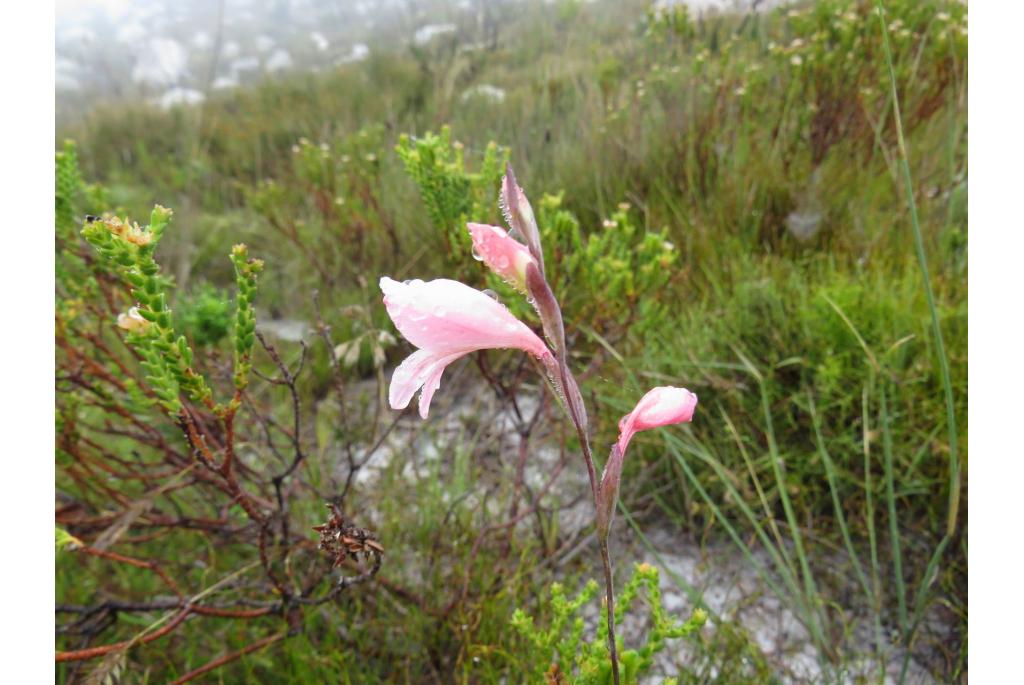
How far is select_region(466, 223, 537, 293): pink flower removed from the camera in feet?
1.83

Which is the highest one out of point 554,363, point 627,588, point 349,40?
point 554,363

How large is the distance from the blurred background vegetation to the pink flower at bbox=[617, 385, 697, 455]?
639 mm

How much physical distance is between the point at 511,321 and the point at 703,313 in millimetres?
1299

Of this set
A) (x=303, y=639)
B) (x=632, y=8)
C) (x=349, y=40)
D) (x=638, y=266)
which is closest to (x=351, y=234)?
(x=638, y=266)

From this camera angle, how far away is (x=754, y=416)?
165 cm

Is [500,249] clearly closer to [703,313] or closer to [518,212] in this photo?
[518,212]

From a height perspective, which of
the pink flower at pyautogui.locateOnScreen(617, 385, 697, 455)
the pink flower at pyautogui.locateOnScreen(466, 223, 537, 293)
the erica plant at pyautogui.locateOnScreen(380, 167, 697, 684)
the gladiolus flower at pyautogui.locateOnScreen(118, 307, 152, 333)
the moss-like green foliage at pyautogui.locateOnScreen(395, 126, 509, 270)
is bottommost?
the moss-like green foliage at pyautogui.locateOnScreen(395, 126, 509, 270)

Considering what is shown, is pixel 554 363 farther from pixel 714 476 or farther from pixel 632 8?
pixel 632 8

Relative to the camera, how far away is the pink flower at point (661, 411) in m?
0.62

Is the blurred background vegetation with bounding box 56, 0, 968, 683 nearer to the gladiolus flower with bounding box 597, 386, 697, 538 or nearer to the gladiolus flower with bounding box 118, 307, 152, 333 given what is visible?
the gladiolus flower with bounding box 118, 307, 152, 333

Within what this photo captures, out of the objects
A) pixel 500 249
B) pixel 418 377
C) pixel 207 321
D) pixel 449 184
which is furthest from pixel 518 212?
pixel 207 321

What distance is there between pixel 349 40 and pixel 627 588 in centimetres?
847

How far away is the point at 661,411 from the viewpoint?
63 cm

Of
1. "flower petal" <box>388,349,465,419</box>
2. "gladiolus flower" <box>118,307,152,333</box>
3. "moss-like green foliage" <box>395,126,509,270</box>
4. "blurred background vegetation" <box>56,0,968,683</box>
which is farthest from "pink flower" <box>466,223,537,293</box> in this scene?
"moss-like green foliage" <box>395,126,509,270</box>
